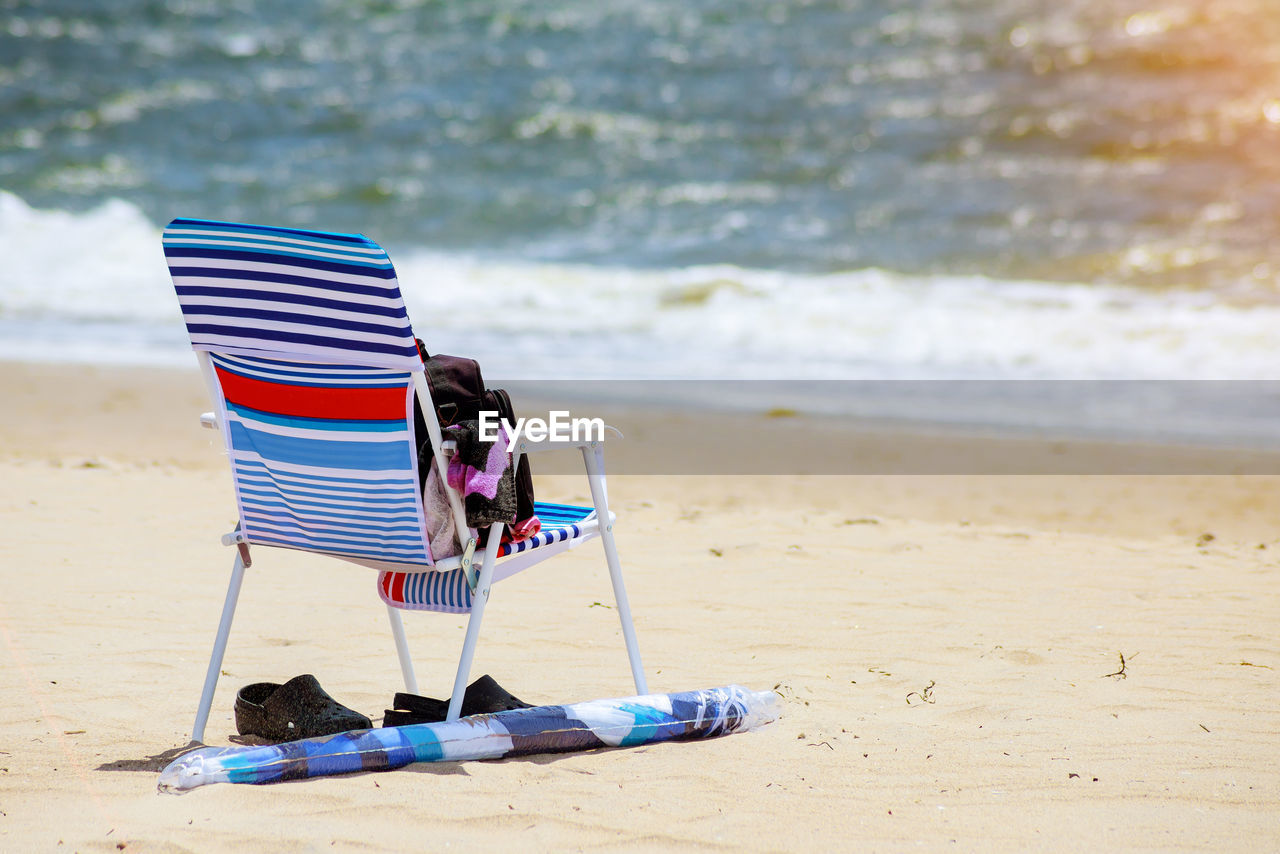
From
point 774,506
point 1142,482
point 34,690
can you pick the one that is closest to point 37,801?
point 34,690

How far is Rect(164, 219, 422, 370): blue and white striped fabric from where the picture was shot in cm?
276

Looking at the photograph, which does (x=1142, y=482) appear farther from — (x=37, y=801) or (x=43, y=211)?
(x=43, y=211)

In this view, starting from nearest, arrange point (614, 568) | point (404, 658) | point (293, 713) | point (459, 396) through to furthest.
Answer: point (459, 396) → point (293, 713) → point (614, 568) → point (404, 658)

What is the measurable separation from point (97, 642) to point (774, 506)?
3209 millimetres

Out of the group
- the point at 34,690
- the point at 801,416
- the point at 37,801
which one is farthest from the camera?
the point at 801,416

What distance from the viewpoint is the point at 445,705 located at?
3.23m

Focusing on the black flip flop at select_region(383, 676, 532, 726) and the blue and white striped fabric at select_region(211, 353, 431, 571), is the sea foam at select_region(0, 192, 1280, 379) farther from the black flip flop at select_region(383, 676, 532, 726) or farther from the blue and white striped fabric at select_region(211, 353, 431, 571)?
the blue and white striped fabric at select_region(211, 353, 431, 571)

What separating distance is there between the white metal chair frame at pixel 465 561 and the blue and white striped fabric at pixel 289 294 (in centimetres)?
12

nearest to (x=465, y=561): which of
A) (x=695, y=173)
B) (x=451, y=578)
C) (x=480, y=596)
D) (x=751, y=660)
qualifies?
(x=480, y=596)

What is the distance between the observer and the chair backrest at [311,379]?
280 centimetres


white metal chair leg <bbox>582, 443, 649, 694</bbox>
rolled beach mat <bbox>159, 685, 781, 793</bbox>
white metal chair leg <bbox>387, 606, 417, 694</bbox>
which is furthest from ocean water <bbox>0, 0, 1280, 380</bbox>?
rolled beach mat <bbox>159, 685, 781, 793</bbox>

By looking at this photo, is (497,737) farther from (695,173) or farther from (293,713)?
(695,173)

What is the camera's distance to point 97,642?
13.1 feet

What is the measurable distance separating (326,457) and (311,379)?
0.18m
